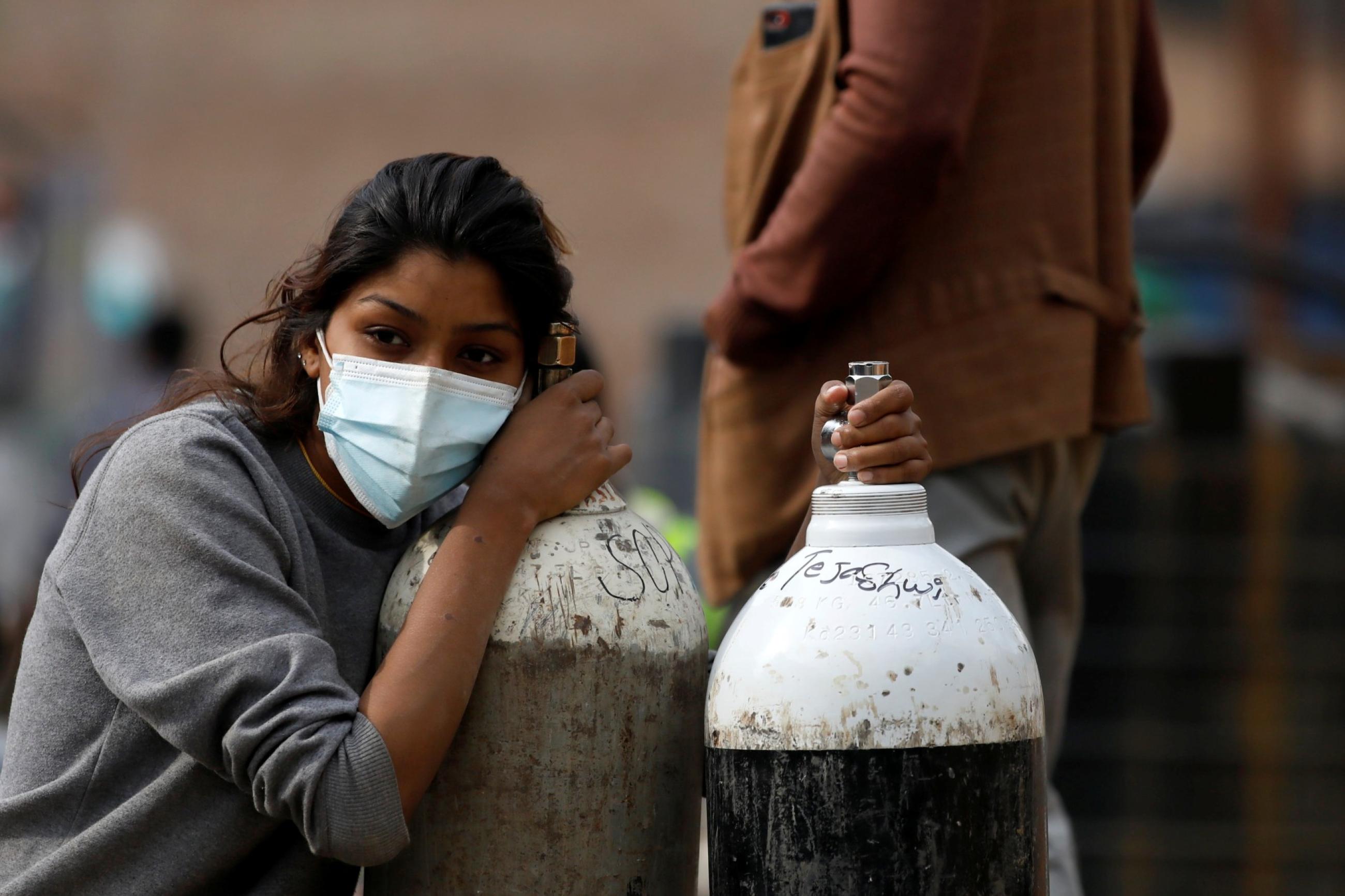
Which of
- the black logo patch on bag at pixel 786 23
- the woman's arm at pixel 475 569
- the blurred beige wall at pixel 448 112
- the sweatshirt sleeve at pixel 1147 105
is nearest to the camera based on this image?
the woman's arm at pixel 475 569

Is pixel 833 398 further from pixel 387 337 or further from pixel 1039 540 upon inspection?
pixel 1039 540

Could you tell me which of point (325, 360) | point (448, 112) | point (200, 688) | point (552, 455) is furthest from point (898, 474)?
point (448, 112)

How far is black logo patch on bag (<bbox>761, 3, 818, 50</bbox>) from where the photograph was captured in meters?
2.88

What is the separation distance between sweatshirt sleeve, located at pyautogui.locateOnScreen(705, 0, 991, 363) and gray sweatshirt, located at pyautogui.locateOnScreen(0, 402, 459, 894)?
91 centimetres

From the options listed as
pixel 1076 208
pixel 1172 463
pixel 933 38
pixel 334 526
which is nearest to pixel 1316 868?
pixel 1172 463

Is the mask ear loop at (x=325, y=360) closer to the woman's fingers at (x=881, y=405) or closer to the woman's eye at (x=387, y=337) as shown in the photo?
the woman's eye at (x=387, y=337)

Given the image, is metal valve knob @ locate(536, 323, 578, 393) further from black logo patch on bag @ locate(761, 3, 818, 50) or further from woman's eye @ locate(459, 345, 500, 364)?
black logo patch on bag @ locate(761, 3, 818, 50)

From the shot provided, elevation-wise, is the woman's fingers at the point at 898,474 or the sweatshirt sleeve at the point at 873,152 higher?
the sweatshirt sleeve at the point at 873,152

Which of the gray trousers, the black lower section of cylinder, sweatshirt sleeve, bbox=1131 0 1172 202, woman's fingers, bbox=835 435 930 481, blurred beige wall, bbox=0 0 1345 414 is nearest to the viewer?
the black lower section of cylinder

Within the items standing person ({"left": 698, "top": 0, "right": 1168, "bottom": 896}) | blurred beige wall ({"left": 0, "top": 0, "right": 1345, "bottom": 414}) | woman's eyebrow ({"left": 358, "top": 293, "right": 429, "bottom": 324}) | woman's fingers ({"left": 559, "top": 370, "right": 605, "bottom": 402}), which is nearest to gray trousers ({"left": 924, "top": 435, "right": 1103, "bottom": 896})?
standing person ({"left": 698, "top": 0, "right": 1168, "bottom": 896})

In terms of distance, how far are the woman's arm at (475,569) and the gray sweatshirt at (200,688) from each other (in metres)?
0.04

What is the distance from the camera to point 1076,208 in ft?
8.89

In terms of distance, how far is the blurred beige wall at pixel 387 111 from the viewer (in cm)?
1338

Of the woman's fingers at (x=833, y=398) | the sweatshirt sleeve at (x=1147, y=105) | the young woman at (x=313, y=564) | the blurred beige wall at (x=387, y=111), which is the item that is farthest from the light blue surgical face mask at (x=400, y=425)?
the blurred beige wall at (x=387, y=111)
